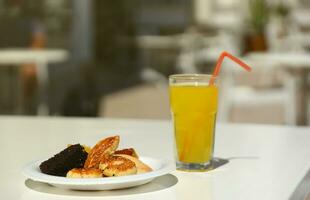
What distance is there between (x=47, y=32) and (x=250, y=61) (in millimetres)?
1426

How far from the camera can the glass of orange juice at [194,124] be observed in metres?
0.98

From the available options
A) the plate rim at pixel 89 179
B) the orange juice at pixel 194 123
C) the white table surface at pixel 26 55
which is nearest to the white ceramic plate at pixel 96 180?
the plate rim at pixel 89 179

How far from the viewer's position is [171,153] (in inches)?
43.6

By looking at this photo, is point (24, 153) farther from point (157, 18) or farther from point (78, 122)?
point (157, 18)

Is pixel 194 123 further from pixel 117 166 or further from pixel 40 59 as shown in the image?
pixel 40 59

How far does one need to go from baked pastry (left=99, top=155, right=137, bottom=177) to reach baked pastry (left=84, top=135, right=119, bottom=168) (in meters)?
0.01

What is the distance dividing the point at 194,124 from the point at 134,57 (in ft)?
20.4

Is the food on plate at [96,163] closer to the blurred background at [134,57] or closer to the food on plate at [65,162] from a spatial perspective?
the food on plate at [65,162]

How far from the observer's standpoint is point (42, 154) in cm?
110

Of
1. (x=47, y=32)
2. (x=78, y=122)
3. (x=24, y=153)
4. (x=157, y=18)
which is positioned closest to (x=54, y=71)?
(x=47, y=32)

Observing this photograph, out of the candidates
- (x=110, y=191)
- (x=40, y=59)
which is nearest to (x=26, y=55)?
(x=40, y=59)

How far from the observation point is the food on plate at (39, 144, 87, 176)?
0.87 metres

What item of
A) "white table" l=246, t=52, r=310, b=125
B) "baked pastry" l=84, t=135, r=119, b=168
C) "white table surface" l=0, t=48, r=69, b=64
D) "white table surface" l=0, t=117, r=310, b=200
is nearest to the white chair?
"white table" l=246, t=52, r=310, b=125

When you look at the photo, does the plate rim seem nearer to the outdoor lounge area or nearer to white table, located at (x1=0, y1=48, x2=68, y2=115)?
the outdoor lounge area
